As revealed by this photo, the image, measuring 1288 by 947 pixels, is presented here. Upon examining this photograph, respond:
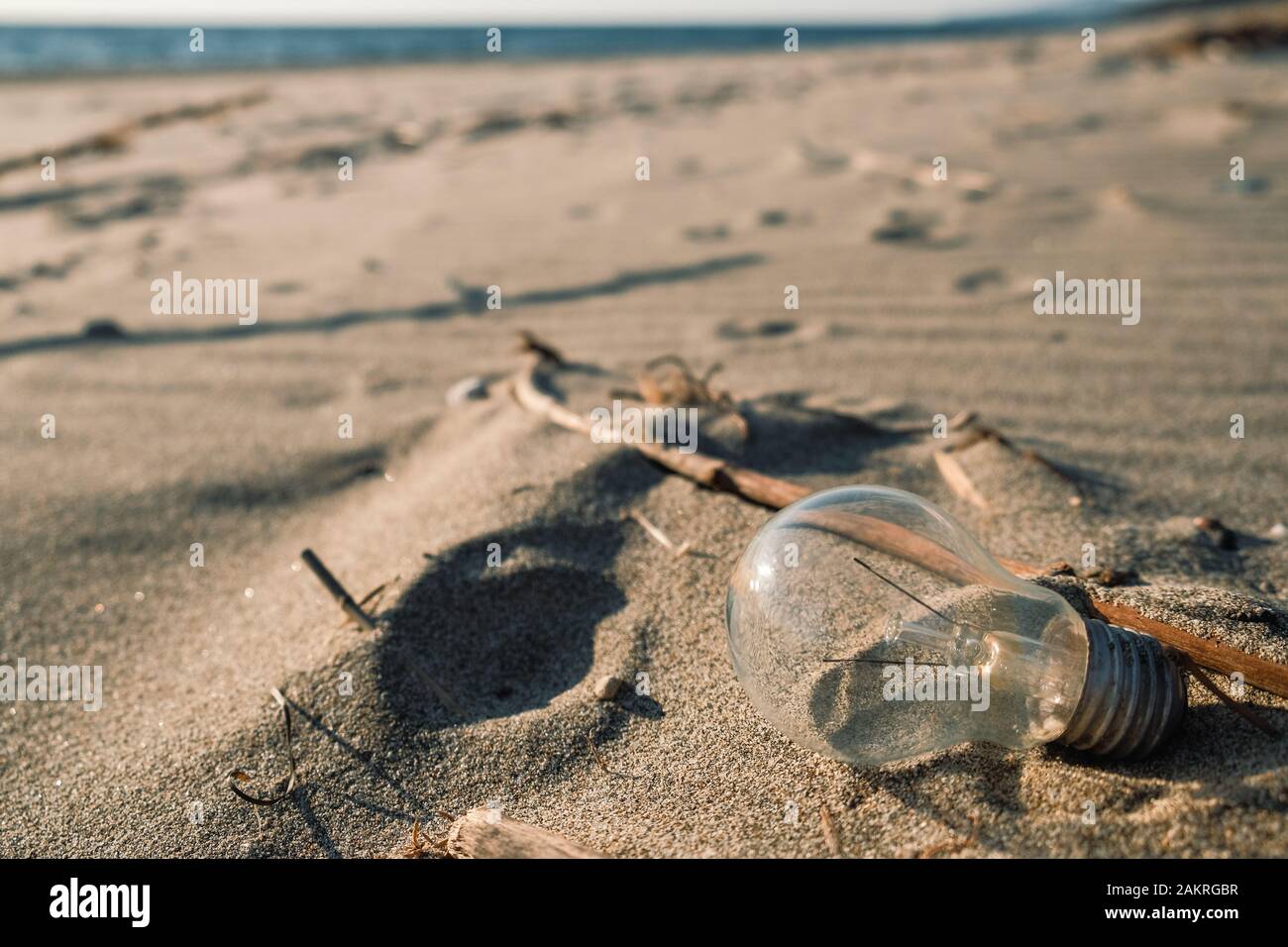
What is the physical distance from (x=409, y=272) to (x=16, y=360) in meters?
1.45

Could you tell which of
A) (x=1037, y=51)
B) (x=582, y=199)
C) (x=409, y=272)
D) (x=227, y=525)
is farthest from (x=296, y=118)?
(x=1037, y=51)

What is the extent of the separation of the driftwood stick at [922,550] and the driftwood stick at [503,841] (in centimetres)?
52

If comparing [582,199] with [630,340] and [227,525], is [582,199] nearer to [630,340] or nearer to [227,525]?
[630,340]

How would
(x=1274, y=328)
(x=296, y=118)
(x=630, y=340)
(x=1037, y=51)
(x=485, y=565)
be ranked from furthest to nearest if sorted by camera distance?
(x=1037, y=51)
(x=296, y=118)
(x=630, y=340)
(x=1274, y=328)
(x=485, y=565)

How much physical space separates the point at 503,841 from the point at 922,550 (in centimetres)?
67

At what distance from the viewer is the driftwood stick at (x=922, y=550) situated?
126cm

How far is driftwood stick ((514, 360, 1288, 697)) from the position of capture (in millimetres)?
1262

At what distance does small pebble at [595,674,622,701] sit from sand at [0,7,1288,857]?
3 centimetres

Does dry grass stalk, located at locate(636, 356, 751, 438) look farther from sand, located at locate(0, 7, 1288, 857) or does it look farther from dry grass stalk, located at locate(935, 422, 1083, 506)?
dry grass stalk, located at locate(935, 422, 1083, 506)

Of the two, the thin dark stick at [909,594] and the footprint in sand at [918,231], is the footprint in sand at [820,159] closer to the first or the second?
the footprint in sand at [918,231]

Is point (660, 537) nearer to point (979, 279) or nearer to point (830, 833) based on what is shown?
point (830, 833)

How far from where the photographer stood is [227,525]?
2332mm

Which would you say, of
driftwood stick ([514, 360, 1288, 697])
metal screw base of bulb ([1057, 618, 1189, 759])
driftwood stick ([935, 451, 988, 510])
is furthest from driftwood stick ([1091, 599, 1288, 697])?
driftwood stick ([935, 451, 988, 510])

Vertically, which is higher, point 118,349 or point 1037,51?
point 1037,51
